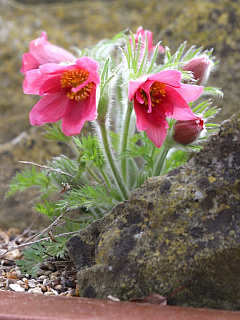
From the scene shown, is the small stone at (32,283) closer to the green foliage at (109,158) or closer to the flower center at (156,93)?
the green foliage at (109,158)

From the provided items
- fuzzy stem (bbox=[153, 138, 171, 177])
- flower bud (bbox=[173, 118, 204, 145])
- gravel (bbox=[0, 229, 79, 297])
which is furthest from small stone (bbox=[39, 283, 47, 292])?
flower bud (bbox=[173, 118, 204, 145])

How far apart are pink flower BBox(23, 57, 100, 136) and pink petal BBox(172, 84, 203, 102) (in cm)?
24

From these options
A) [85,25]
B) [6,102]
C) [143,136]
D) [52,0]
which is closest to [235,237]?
[143,136]

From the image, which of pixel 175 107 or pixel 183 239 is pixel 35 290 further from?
pixel 175 107

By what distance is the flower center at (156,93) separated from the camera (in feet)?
3.93

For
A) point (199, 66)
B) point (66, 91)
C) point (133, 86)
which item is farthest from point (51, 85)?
point (199, 66)

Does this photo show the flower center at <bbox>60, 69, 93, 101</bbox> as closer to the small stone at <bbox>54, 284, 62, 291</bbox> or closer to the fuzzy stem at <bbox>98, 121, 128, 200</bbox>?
the fuzzy stem at <bbox>98, 121, 128, 200</bbox>

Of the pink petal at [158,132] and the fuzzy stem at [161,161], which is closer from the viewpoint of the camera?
the pink petal at [158,132]

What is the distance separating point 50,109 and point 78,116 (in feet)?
0.31

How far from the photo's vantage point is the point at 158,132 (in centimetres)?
123

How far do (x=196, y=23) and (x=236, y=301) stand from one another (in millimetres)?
1809

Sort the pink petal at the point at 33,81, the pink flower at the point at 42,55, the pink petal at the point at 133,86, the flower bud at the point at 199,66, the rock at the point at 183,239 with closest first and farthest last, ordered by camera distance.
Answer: the rock at the point at 183,239 < the pink petal at the point at 133,86 < the pink petal at the point at 33,81 < the flower bud at the point at 199,66 < the pink flower at the point at 42,55

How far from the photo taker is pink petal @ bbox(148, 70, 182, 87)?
44.9 inches

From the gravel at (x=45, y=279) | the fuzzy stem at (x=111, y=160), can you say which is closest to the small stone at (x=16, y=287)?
the gravel at (x=45, y=279)
